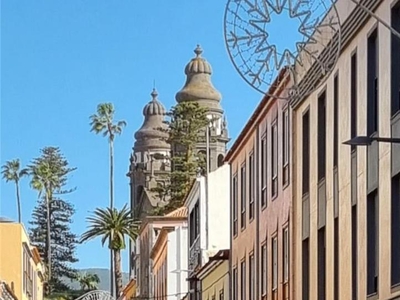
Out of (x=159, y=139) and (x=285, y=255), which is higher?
(x=159, y=139)

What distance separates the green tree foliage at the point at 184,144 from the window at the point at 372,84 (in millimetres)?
91252

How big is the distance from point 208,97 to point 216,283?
336 feet

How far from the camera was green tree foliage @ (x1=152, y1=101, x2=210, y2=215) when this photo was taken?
117250 mm

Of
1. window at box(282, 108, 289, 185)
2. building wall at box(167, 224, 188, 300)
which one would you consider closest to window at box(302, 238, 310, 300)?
window at box(282, 108, 289, 185)

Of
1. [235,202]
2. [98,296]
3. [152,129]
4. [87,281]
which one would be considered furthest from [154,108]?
[235,202]

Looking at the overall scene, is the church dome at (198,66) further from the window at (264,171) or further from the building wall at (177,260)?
the window at (264,171)

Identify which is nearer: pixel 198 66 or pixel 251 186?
pixel 251 186

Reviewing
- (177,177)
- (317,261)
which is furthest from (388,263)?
(177,177)

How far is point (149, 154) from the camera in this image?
160m

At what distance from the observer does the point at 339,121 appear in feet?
90.6

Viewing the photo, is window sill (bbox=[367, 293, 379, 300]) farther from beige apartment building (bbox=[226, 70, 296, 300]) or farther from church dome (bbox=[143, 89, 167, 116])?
church dome (bbox=[143, 89, 167, 116])

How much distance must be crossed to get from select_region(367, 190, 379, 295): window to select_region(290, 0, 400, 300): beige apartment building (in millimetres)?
19

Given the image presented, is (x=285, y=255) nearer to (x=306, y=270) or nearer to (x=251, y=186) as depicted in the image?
(x=306, y=270)

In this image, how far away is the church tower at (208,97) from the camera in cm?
13662
